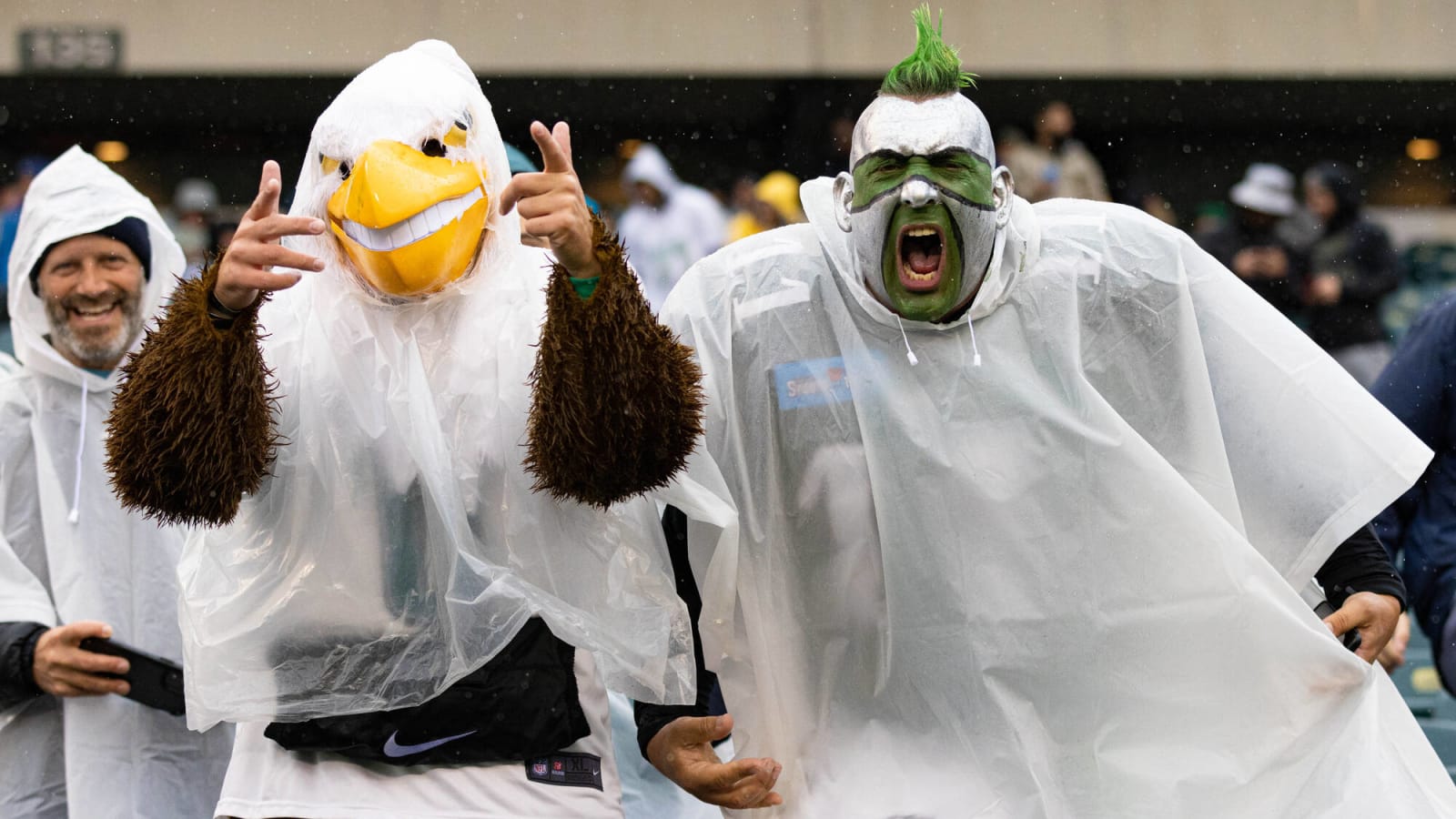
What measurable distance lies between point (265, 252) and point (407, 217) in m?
0.28

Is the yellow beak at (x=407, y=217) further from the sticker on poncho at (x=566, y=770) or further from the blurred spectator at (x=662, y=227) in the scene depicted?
the blurred spectator at (x=662, y=227)

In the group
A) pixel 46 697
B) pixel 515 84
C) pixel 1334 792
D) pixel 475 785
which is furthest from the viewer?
pixel 515 84

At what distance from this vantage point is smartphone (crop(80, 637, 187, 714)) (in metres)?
4.22

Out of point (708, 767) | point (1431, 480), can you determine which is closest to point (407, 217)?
point (708, 767)

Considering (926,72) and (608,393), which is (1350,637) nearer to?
(926,72)

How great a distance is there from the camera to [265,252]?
316cm

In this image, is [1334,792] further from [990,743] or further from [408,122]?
[408,122]

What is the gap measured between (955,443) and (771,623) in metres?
0.49

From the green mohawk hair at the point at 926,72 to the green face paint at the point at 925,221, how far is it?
16cm

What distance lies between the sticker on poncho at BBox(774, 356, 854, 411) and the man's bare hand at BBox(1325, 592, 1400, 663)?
988mm

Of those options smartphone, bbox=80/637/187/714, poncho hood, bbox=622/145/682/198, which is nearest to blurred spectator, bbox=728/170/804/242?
poncho hood, bbox=622/145/682/198

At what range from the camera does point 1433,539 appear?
4559 mm

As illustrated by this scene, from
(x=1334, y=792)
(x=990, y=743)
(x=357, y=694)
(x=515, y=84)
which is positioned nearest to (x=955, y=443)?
(x=990, y=743)

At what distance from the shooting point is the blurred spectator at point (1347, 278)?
789 centimetres
